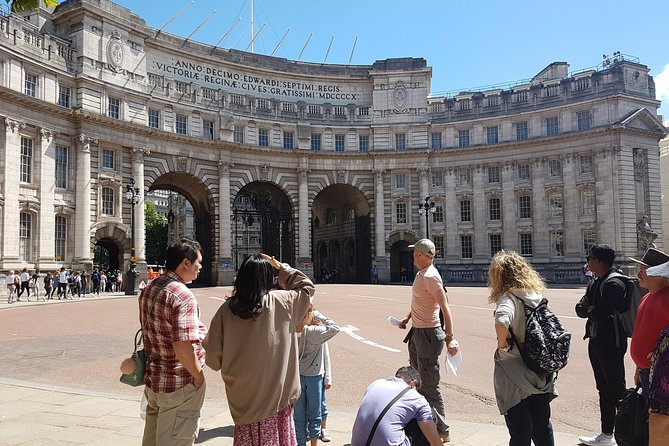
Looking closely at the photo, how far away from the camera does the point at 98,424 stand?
644 cm

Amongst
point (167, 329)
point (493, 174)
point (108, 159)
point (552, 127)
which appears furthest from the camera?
point (493, 174)

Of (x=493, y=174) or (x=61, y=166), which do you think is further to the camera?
(x=493, y=174)

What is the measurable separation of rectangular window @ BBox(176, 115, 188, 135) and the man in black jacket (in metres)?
38.0

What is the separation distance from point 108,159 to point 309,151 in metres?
16.1

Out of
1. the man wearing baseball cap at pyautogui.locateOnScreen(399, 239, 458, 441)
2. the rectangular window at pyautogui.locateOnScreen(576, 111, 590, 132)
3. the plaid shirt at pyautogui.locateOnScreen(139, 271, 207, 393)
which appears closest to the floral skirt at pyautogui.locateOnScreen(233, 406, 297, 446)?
the plaid shirt at pyautogui.locateOnScreen(139, 271, 207, 393)

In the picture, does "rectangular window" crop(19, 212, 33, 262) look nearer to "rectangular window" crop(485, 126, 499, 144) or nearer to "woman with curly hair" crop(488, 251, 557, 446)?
"woman with curly hair" crop(488, 251, 557, 446)

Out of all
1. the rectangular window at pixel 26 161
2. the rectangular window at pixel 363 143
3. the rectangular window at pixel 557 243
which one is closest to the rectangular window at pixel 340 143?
the rectangular window at pixel 363 143

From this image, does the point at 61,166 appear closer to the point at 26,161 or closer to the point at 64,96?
the point at 26,161

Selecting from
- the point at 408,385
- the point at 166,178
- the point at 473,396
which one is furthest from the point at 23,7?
the point at 166,178

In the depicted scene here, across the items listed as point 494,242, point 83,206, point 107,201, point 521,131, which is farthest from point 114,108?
point 521,131

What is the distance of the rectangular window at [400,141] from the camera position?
151 feet

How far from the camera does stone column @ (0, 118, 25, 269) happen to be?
28.6 meters

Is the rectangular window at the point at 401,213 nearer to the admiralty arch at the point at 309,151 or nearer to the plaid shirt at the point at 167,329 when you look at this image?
the admiralty arch at the point at 309,151

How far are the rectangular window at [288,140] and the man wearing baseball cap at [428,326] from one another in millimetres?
39267
